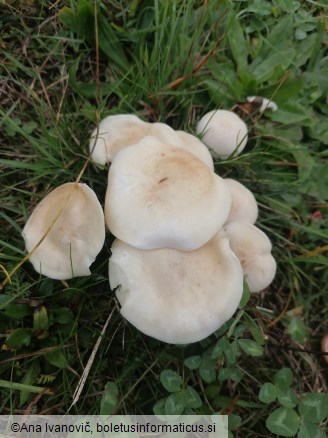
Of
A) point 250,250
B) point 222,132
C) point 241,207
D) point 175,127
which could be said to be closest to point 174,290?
point 250,250

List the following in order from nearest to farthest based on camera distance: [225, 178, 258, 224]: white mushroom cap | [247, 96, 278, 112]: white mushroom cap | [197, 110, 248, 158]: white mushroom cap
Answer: [225, 178, 258, 224]: white mushroom cap → [197, 110, 248, 158]: white mushroom cap → [247, 96, 278, 112]: white mushroom cap

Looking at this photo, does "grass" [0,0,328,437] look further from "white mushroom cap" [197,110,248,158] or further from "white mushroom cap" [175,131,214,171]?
"white mushroom cap" [175,131,214,171]

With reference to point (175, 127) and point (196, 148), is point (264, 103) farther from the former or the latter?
point (196, 148)

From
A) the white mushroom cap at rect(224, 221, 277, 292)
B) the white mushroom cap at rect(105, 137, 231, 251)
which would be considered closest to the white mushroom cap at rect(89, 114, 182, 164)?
the white mushroom cap at rect(105, 137, 231, 251)

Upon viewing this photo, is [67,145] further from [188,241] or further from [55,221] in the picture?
[188,241]

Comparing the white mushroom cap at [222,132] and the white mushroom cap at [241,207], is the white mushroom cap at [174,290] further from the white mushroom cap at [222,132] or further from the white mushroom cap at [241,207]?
the white mushroom cap at [222,132]

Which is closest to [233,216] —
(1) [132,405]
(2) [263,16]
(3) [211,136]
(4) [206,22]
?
(3) [211,136]
